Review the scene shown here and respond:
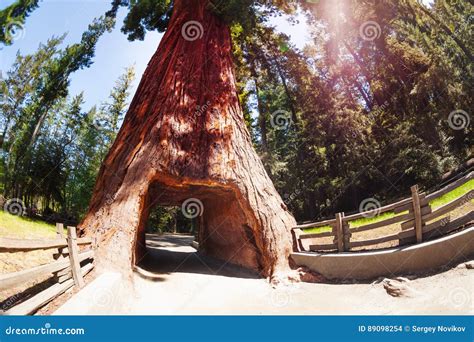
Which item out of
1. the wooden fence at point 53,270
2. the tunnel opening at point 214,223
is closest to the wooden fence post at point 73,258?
the wooden fence at point 53,270

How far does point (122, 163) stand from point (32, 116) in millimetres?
16144

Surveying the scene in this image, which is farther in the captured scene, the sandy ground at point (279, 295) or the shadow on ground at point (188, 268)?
the shadow on ground at point (188, 268)

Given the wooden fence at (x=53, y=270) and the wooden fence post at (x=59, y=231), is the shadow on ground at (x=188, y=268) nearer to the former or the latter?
the wooden fence at (x=53, y=270)

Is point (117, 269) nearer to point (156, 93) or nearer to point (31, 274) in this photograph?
point (31, 274)

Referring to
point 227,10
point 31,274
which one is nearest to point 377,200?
point 227,10

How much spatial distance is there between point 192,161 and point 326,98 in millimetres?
13676

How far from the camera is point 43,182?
22.6 meters

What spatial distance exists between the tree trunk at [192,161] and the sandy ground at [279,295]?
2.66 feet

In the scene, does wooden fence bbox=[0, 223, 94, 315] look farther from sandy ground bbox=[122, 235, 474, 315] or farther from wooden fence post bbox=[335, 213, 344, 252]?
wooden fence post bbox=[335, 213, 344, 252]

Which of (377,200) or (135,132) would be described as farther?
(377,200)

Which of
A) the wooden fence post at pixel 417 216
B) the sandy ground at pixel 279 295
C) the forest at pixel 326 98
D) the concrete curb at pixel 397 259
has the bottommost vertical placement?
the sandy ground at pixel 279 295

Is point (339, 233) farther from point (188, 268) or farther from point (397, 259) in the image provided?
point (188, 268)

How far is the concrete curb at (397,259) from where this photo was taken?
5129 millimetres

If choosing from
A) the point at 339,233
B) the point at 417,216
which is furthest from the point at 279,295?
the point at 417,216
